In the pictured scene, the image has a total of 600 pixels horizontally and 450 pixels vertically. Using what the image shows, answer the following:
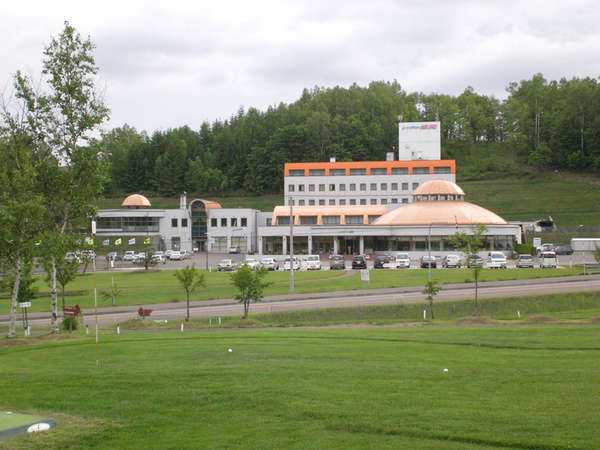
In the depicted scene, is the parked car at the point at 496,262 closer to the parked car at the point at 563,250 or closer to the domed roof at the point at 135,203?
the parked car at the point at 563,250

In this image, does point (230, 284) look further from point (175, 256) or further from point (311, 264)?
point (175, 256)

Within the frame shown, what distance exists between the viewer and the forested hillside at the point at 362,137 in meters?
132

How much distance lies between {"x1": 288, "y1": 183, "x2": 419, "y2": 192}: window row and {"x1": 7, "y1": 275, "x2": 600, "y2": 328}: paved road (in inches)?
2391

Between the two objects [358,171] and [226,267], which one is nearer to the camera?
[226,267]

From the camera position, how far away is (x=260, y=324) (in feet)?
102

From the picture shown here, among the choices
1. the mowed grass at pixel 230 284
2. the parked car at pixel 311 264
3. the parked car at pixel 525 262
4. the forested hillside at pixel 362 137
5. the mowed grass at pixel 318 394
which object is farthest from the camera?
the forested hillside at pixel 362 137

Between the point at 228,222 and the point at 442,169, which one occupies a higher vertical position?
the point at 442,169

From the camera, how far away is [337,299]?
41469 mm

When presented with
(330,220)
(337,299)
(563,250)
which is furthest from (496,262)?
(330,220)

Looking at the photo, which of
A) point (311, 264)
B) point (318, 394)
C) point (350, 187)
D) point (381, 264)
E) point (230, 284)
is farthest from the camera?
point (350, 187)

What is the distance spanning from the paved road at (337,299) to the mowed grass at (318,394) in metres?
18.0

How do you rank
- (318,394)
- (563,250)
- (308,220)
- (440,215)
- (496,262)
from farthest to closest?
(308,220)
(440,215)
(563,250)
(496,262)
(318,394)

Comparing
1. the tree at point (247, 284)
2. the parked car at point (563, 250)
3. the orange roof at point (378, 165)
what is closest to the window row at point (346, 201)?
the orange roof at point (378, 165)

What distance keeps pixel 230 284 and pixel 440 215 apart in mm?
49618
